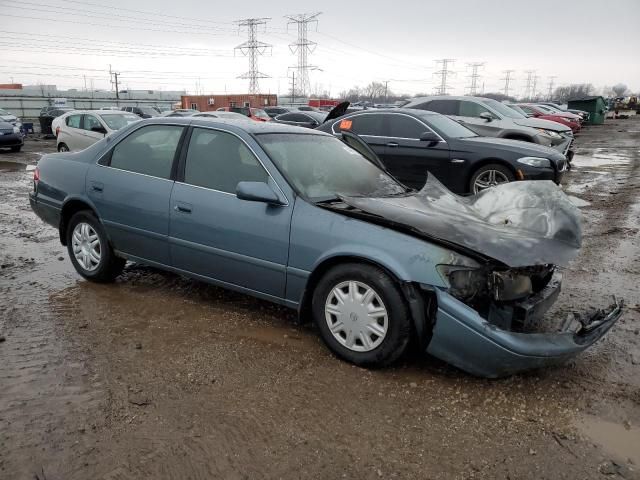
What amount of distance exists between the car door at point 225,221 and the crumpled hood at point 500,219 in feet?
1.98

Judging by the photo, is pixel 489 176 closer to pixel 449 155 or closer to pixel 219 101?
pixel 449 155

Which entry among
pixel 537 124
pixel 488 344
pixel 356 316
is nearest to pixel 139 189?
pixel 356 316

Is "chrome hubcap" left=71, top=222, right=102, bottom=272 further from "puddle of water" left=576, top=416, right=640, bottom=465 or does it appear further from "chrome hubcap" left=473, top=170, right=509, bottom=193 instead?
"chrome hubcap" left=473, top=170, right=509, bottom=193

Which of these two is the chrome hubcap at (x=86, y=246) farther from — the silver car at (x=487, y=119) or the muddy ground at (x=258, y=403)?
the silver car at (x=487, y=119)

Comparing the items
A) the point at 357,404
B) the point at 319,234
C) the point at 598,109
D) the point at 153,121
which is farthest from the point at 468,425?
the point at 598,109

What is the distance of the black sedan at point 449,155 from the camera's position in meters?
8.02

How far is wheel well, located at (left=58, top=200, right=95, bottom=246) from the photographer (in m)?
4.82

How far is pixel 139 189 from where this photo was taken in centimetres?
436

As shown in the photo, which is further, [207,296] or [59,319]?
[207,296]

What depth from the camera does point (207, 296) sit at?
4.62 metres

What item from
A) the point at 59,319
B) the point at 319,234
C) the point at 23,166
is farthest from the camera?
the point at 23,166

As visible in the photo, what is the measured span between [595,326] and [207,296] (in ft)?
10.0

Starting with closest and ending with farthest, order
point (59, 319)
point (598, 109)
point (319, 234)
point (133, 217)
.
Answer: point (319, 234) → point (59, 319) → point (133, 217) → point (598, 109)

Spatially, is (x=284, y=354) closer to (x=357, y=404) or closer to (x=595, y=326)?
(x=357, y=404)
